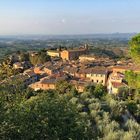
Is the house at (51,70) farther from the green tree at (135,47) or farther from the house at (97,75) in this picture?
the green tree at (135,47)

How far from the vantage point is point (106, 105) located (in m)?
19.2

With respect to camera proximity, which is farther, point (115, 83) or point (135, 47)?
point (115, 83)

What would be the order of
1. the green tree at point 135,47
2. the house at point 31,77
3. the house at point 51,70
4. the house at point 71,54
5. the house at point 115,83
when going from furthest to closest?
the house at point 71,54 → the house at point 51,70 → the house at point 31,77 → the house at point 115,83 → the green tree at point 135,47

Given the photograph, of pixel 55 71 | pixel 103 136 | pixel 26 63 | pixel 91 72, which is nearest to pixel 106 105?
pixel 103 136

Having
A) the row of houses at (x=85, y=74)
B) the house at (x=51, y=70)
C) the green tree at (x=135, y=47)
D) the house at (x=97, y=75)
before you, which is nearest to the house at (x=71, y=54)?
the row of houses at (x=85, y=74)

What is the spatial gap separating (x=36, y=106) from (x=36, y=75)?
141 ft

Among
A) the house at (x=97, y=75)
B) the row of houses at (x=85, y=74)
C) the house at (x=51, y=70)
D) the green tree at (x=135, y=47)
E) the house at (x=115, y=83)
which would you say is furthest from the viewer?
the house at (x=51, y=70)

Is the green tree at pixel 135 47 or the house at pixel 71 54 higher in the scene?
the green tree at pixel 135 47

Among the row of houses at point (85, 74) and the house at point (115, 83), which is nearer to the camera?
the house at point (115, 83)

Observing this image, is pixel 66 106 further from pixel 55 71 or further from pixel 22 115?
pixel 55 71

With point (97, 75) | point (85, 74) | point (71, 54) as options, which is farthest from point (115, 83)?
point (71, 54)

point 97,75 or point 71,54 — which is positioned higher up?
point 71,54

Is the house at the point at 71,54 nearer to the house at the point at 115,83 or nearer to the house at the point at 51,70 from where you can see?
the house at the point at 51,70

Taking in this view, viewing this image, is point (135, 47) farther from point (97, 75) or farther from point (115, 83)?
point (97, 75)
